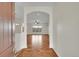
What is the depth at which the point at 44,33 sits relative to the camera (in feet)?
13.7

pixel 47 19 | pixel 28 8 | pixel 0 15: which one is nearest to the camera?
pixel 0 15

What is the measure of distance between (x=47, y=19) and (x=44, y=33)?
45cm

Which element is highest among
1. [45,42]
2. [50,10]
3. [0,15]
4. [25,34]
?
[50,10]

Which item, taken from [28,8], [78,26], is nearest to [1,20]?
[78,26]

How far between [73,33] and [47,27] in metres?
2.12

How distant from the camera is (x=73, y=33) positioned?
1962 mm

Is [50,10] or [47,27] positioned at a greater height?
[50,10]

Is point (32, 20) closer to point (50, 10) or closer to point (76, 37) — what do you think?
point (50, 10)

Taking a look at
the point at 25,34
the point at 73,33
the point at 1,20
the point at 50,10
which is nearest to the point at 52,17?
the point at 50,10

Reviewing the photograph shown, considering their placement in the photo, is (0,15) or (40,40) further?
(40,40)

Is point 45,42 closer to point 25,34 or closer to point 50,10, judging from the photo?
point 25,34

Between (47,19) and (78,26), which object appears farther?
(47,19)

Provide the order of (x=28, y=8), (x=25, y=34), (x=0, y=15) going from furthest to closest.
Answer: (x=25, y=34) < (x=28, y=8) < (x=0, y=15)

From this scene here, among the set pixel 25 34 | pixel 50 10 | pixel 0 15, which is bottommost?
pixel 25 34
